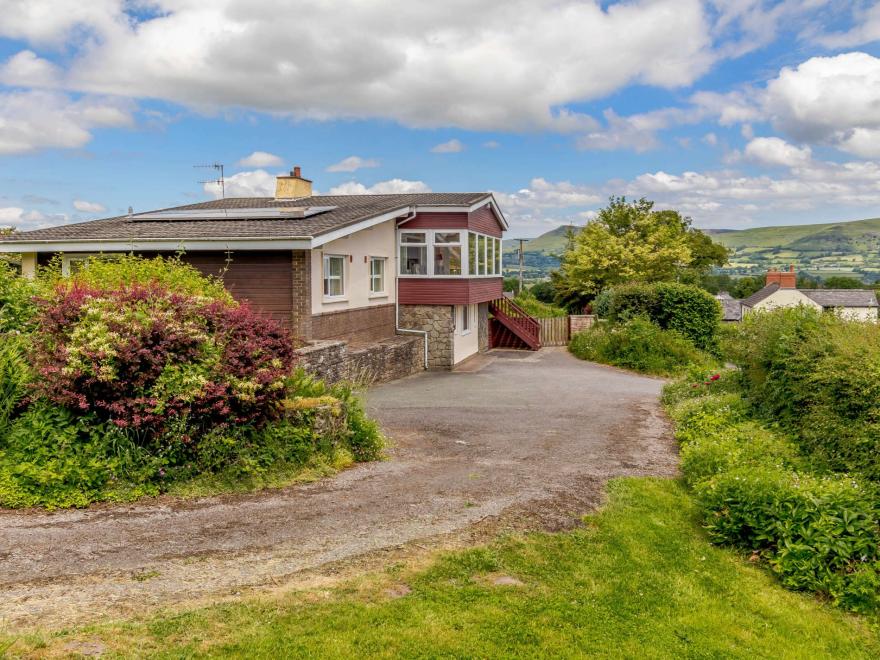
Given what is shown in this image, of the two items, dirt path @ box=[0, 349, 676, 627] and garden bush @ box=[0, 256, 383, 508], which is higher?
garden bush @ box=[0, 256, 383, 508]

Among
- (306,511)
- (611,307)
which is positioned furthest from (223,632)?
(611,307)

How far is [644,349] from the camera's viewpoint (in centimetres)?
2489

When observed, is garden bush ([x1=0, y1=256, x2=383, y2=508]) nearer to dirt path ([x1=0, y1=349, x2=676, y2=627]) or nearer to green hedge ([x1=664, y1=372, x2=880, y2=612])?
dirt path ([x1=0, y1=349, x2=676, y2=627])

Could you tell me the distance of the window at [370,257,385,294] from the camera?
71.1ft

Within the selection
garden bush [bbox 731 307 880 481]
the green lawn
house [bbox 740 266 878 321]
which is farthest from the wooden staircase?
house [bbox 740 266 878 321]

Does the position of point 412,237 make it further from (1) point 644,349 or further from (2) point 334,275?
(1) point 644,349

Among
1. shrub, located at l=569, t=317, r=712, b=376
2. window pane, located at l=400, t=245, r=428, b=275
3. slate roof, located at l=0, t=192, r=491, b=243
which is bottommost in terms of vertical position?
shrub, located at l=569, t=317, r=712, b=376

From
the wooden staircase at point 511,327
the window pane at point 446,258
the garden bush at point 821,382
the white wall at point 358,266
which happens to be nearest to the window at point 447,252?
the window pane at point 446,258

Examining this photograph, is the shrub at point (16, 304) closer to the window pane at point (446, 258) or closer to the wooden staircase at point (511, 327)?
the window pane at point (446, 258)

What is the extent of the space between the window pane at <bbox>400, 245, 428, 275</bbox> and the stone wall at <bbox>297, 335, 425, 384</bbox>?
7.60 ft

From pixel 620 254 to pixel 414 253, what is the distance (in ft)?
70.9

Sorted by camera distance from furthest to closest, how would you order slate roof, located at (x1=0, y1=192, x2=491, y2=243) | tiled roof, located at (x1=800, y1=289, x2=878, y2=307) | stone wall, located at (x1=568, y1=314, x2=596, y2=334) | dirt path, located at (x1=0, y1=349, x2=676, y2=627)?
tiled roof, located at (x1=800, y1=289, x2=878, y2=307) → stone wall, located at (x1=568, y1=314, x2=596, y2=334) → slate roof, located at (x1=0, y1=192, x2=491, y2=243) → dirt path, located at (x1=0, y1=349, x2=676, y2=627)

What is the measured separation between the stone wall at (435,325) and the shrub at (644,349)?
21.3ft

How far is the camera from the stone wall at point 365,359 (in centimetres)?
1457
